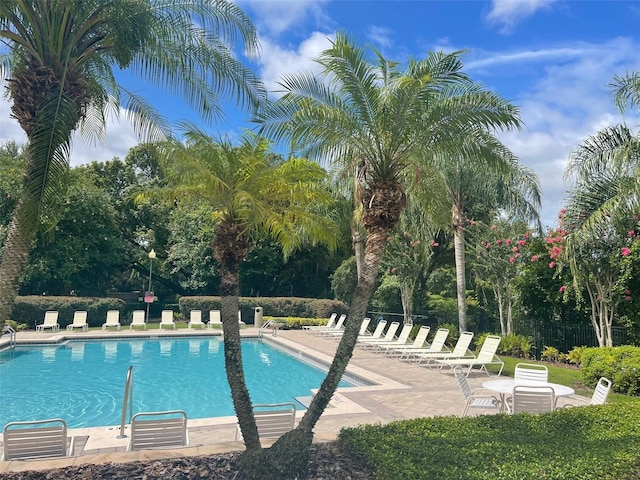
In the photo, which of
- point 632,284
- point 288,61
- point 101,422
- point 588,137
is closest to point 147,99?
point 288,61

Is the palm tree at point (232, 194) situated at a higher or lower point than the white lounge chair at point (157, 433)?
higher

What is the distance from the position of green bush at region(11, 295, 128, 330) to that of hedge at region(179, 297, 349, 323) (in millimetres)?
4063

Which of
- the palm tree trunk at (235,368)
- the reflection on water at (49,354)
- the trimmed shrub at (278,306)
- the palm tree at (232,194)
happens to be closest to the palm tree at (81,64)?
the palm tree at (232,194)

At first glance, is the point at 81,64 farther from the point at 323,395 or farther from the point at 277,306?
the point at 277,306

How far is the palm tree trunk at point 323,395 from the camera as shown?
211 inches

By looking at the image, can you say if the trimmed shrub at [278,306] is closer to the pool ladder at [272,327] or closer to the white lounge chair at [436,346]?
the pool ladder at [272,327]

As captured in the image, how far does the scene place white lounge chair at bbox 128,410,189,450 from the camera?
610 centimetres

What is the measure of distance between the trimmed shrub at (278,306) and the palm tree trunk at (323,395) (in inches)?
Result: 826

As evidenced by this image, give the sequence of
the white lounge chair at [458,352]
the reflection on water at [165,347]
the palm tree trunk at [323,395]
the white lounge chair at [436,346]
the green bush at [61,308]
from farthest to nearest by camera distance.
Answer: the green bush at [61,308] → the reflection on water at [165,347] → the white lounge chair at [436,346] → the white lounge chair at [458,352] → the palm tree trunk at [323,395]

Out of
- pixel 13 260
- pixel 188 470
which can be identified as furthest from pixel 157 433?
pixel 13 260

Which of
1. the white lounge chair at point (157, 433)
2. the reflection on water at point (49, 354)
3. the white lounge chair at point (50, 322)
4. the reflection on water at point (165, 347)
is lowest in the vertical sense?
the reflection on water at point (49, 354)

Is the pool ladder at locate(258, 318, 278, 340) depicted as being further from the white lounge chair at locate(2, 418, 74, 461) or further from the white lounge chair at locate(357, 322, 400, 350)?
the white lounge chair at locate(2, 418, 74, 461)

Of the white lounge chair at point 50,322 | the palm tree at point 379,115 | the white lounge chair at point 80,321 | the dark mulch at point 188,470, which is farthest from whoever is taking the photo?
the white lounge chair at point 80,321

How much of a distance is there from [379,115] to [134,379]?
1138 centimetres
